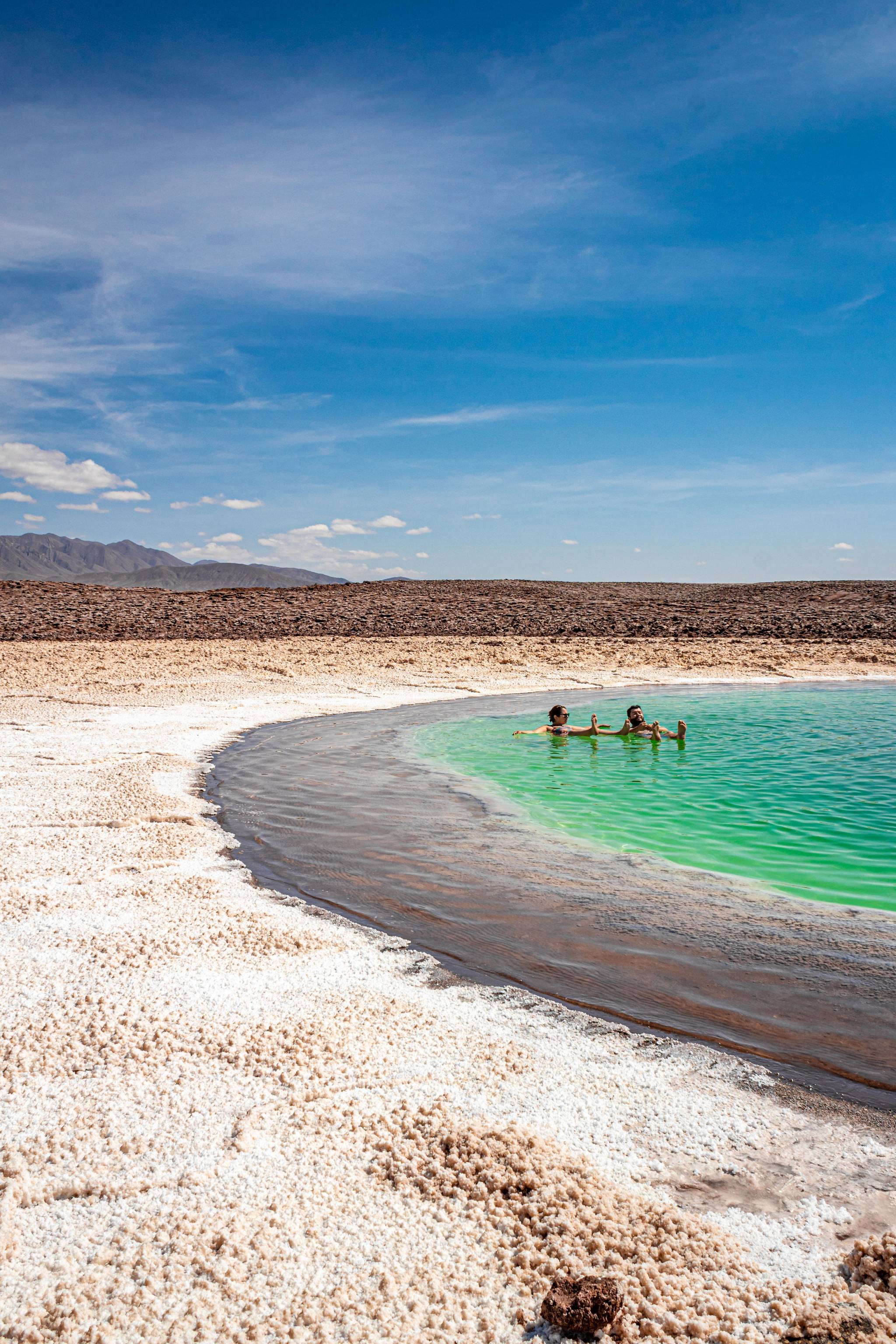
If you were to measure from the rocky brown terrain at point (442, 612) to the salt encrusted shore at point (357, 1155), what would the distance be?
22.9m

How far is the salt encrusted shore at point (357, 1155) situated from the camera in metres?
2.16

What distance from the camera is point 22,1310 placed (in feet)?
7.04

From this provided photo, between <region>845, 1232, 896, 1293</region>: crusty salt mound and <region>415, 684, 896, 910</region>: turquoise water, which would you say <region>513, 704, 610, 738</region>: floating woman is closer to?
<region>415, 684, 896, 910</region>: turquoise water

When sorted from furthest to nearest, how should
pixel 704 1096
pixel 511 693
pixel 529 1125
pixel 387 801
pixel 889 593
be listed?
pixel 889 593 < pixel 511 693 < pixel 387 801 < pixel 704 1096 < pixel 529 1125

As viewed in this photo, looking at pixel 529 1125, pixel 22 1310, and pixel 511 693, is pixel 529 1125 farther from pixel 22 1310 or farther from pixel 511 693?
pixel 511 693

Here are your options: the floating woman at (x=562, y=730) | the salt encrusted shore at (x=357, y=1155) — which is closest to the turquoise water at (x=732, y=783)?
the floating woman at (x=562, y=730)

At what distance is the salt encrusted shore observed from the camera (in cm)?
216

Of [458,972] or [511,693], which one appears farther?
[511,693]

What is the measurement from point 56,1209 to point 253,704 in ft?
43.5

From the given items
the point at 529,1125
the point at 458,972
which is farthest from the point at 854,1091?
the point at 458,972

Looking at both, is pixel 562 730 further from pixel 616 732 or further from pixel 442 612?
pixel 442 612

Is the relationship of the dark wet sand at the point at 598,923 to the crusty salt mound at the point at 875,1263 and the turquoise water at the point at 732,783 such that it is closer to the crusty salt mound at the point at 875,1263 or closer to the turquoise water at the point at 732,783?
the turquoise water at the point at 732,783

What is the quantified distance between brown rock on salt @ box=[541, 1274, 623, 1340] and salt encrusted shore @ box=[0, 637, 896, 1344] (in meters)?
0.04

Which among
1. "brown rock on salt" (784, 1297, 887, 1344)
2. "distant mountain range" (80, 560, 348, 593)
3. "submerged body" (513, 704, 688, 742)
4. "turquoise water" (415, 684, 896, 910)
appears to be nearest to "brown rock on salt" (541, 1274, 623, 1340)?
"brown rock on salt" (784, 1297, 887, 1344)
